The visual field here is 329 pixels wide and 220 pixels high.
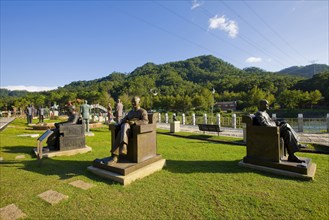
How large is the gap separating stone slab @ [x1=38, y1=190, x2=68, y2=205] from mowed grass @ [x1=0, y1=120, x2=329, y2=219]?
0.08 m

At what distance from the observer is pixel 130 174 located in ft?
14.0

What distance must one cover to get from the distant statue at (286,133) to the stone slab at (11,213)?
17.2 ft

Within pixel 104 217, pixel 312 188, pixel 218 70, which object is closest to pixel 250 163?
pixel 312 188

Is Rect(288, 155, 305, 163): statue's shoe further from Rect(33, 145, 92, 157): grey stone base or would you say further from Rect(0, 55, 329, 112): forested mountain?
Rect(0, 55, 329, 112): forested mountain

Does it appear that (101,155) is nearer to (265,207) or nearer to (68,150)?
(68,150)

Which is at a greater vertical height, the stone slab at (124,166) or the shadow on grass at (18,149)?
the stone slab at (124,166)

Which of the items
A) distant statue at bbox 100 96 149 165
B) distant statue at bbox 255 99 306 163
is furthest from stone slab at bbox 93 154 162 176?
distant statue at bbox 255 99 306 163

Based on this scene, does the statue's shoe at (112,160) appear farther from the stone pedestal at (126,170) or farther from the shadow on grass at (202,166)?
the shadow on grass at (202,166)

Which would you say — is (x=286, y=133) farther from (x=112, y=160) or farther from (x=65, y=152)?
(x=65, y=152)

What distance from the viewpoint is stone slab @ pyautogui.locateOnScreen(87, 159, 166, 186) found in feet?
13.4

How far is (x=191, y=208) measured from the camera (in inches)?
124

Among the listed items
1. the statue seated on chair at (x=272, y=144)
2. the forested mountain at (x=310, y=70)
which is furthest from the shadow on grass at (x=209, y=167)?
the forested mountain at (x=310, y=70)

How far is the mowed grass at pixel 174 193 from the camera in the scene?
300 cm

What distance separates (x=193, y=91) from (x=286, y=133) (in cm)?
7480
